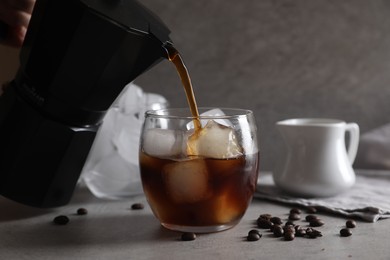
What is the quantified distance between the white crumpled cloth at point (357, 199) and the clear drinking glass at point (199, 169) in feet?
0.64

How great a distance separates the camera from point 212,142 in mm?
843

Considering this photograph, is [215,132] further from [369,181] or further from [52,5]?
[369,181]

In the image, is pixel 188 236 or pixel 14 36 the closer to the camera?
pixel 188 236

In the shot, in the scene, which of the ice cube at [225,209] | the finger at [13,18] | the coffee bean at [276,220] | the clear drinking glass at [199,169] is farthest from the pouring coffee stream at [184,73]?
the finger at [13,18]

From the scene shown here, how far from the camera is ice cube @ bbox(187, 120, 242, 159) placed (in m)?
0.84

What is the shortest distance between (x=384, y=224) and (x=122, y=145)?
0.52 meters

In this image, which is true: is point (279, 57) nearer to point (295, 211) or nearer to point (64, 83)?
point (295, 211)

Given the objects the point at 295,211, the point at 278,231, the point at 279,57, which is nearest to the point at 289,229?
the point at 278,231

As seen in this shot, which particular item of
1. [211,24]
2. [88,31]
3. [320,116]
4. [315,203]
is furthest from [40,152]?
[320,116]

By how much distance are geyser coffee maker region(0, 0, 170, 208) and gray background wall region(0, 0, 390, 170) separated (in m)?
0.56

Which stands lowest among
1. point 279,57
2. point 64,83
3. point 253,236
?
point 253,236

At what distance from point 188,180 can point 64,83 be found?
0.76 ft

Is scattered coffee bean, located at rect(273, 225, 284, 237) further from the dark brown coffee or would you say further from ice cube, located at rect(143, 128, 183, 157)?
ice cube, located at rect(143, 128, 183, 157)

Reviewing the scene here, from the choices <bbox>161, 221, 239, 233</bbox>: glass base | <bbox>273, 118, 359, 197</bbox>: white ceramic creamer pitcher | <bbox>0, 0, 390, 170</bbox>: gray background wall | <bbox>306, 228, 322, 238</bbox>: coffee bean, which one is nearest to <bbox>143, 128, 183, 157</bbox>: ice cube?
<bbox>161, 221, 239, 233</bbox>: glass base
